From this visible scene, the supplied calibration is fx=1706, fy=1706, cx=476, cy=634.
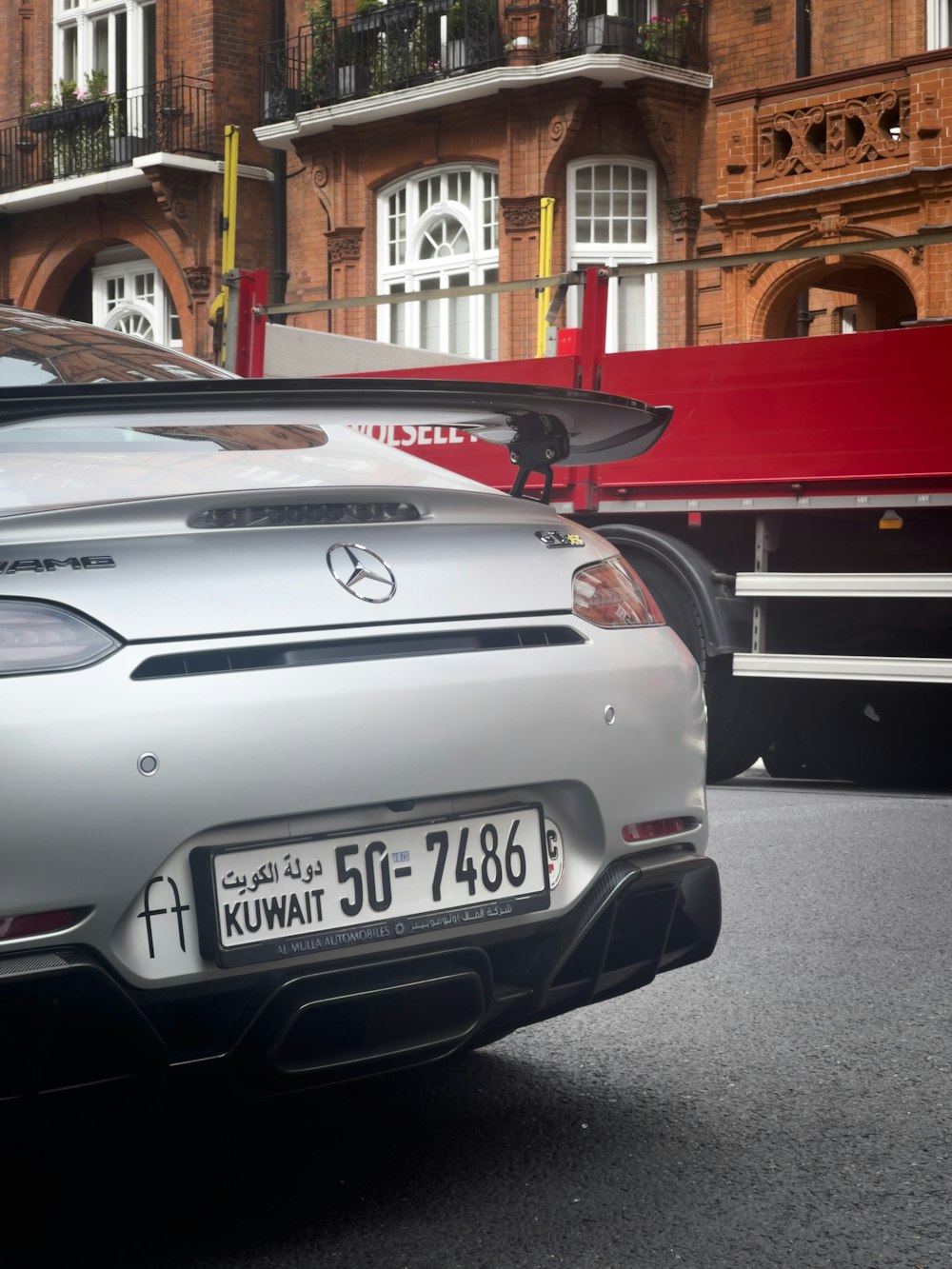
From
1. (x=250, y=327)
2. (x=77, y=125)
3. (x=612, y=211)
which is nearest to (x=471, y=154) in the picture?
(x=612, y=211)

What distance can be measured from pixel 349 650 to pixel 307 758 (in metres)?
0.20

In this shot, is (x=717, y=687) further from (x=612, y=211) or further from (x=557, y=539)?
(x=612, y=211)

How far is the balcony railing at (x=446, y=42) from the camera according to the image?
2059 cm

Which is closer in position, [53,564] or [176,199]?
[53,564]

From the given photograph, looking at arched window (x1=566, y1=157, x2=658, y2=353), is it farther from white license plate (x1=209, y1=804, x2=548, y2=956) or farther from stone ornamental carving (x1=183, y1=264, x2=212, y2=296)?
white license plate (x1=209, y1=804, x2=548, y2=956)

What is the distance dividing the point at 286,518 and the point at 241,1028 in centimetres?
78

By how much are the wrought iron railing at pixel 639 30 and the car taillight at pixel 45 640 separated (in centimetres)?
1930

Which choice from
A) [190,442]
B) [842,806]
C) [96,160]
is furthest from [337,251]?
[190,442]

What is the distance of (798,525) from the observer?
773 centimetres

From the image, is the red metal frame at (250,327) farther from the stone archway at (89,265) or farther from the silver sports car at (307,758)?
the stone archway at (89,265)

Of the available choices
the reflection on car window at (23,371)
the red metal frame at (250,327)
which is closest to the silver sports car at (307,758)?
the reflection on car window at (23,371)

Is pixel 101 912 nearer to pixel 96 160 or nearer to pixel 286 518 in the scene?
pixel 286 518

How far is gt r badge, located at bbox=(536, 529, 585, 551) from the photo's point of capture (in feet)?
9.65

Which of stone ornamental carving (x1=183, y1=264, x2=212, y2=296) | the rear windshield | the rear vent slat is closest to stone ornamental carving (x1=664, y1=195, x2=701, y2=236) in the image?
stone ornamental carving (x1=183, y1=264, x2=212, y2=296)
